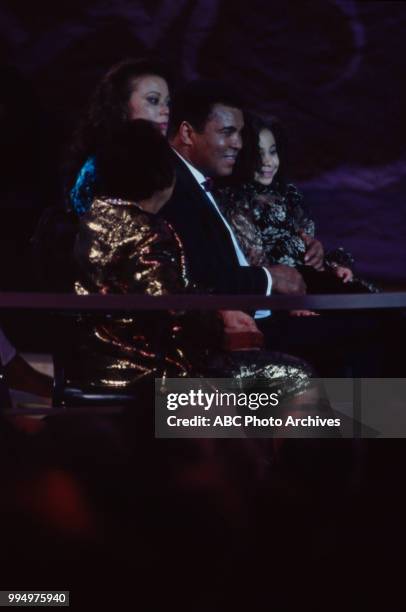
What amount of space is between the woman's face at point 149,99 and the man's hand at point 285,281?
1.13m

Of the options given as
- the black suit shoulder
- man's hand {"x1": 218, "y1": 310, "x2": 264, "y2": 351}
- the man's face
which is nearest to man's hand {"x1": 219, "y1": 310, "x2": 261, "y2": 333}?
man's hand {"x1": 218, "y1": 310, "x2": 264, "y2": 351}

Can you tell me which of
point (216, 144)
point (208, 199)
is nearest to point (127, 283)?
point (208, 199)

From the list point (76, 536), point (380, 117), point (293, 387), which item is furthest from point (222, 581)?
point (380, 117)

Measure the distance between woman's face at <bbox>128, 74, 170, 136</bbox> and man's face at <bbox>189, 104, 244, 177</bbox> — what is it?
0.58 metres

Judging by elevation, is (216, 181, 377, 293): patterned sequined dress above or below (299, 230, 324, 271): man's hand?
above

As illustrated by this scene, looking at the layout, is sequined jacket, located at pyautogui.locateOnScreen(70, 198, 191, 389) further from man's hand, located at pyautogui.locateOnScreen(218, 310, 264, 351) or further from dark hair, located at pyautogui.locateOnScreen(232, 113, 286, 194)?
dark hair, located at pyautogui.locateOnScreen(232, 113, 286, 194)

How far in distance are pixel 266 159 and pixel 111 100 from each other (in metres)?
0.69

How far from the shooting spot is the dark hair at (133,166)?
239 centimetres

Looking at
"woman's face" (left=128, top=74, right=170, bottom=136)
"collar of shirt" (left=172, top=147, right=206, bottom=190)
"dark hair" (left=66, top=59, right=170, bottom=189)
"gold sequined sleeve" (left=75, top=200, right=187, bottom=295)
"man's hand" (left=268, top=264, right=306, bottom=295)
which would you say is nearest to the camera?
"gold sequined sleeve" (left=75, top=200, right=187, bottom=295)

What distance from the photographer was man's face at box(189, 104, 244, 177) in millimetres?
3285

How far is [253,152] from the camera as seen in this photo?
403 cm

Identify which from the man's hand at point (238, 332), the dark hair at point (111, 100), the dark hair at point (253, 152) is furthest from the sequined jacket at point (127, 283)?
the dark hair at point (253, 152)

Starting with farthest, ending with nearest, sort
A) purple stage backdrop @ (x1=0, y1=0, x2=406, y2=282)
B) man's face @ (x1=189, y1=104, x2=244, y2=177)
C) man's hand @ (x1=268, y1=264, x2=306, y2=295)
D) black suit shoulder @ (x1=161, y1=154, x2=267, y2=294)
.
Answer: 1. purple stage backdrop @ (x1=0, y1=0, x2=406, y2=282)
2. man's face @ (x1=189, y1=104, x2=244, y2=177)
3. man's hand @ (x1=268, y1=264, x2=306, y2=295)
4. black suit shoulder @ (x1=161, y1=154, x2=267, y2=294)

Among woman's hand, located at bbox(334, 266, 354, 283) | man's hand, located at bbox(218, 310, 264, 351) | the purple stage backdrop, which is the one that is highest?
the purple stage backdrop
